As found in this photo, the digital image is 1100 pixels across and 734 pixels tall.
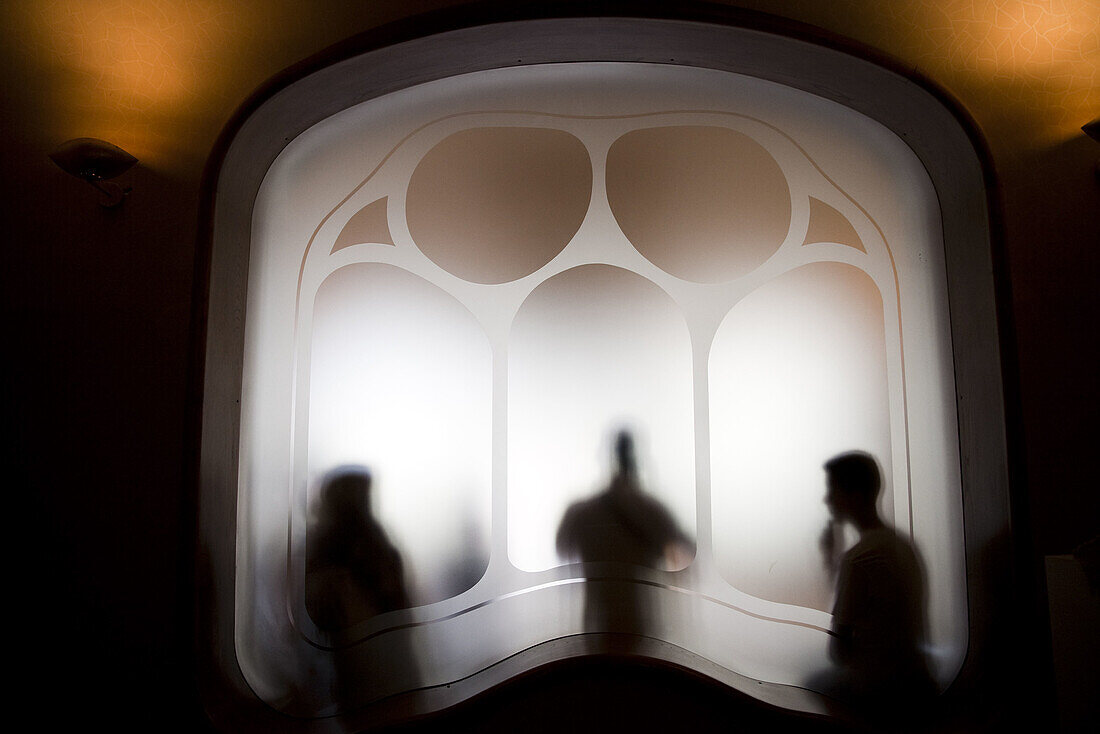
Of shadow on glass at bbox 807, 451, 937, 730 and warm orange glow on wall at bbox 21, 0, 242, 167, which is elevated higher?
warm orange glow on wall at bbox 21, 0, 242, 167

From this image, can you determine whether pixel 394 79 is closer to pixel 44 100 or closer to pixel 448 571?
pixel 44 100

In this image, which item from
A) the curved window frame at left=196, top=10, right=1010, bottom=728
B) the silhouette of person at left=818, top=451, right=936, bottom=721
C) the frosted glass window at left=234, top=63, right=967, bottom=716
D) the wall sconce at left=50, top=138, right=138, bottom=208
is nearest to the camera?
the wall sconce at left=50, top=138, right=138, bottom=208

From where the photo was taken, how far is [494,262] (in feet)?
8.24

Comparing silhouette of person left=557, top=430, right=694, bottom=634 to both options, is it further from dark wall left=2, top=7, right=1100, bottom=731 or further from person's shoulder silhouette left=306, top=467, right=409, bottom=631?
person's shoulder silhouette left=306, top=467, right=409, bottom=631

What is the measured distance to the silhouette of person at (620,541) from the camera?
238 centimetres

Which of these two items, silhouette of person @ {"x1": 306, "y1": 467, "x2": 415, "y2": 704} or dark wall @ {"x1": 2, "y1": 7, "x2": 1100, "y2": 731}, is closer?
dark wall @ {"x1": 2, "y1": 7, "x2": 1100, "y2": 731}

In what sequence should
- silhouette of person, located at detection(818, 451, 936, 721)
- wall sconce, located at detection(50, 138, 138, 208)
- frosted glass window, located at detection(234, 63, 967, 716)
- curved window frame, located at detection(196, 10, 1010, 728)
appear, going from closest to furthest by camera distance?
wall sconce, located at detection(50, 138, 138, 208) → curved window frame, located at detection(196, 10, 1010, 728) → silhouette of person, located at detection(818, 451, 936, 721) → frosted glass window, located at detection(234, 63, 967, 716)

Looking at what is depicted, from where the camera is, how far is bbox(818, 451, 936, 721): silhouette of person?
222 cm

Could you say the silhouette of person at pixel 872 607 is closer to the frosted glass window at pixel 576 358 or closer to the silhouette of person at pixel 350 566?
the frosted glass window at pixel 576 358

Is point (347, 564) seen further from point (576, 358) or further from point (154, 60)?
point (154, 60)

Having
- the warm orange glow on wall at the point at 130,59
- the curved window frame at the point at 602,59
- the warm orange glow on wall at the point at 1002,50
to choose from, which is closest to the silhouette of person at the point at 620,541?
the curved window frame at the point at 602,59

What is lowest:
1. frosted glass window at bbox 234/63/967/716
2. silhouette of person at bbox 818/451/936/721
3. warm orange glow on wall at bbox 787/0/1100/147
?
silhouette of person at bbox 818/451/936/721

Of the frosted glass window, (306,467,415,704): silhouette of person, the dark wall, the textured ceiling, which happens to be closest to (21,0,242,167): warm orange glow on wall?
the textured ceiling

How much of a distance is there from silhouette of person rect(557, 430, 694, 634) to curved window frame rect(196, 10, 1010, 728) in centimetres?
15
